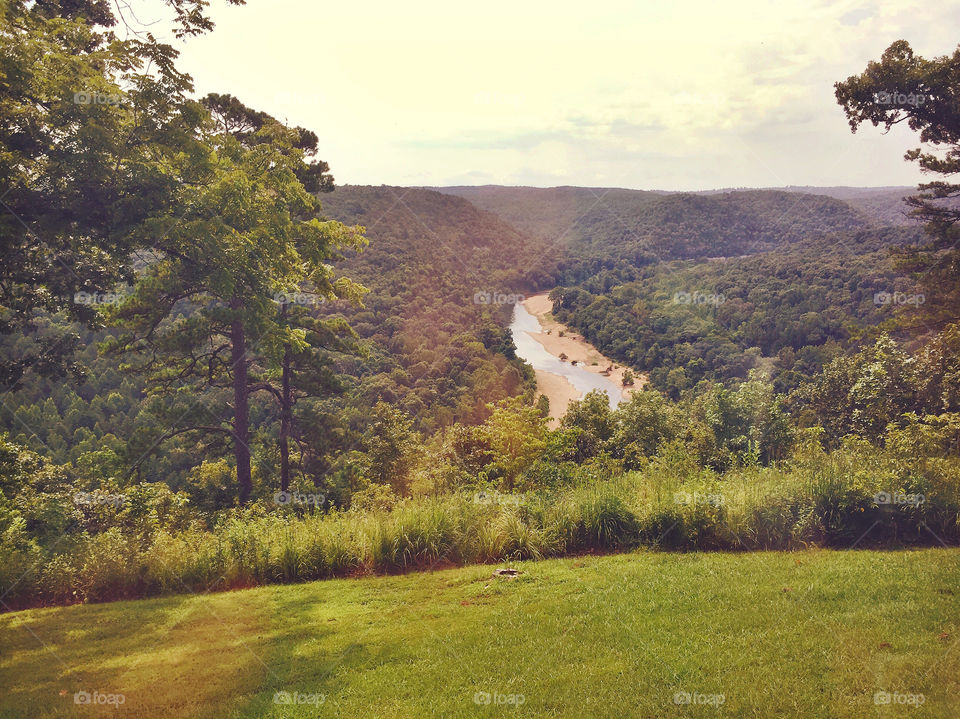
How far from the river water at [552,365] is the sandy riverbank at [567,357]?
1.98 feet

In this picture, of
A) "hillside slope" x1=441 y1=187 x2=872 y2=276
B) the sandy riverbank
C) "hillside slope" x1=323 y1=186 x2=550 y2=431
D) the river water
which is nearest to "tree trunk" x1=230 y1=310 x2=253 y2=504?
"hillside slope" x1=323 y1=186 x2=550 y2=431

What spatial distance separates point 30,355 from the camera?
8508 mm

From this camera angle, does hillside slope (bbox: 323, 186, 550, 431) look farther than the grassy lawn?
Yes

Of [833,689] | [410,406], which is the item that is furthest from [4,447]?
[410,406]

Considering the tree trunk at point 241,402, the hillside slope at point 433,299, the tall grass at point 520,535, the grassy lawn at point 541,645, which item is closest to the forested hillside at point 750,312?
the hillside slope at point 433,299

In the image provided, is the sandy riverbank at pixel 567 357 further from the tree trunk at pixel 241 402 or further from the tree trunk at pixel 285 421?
the tree trunk at pixel 241 402

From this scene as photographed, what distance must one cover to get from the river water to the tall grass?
71.2 ft

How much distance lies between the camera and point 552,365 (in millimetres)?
44469

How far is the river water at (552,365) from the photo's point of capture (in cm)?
3769

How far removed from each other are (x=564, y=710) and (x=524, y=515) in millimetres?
4397

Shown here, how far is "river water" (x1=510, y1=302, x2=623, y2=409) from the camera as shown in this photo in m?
37.7

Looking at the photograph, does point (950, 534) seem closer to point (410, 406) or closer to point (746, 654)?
point (746, 654)

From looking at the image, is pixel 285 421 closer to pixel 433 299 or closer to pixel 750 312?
pixel 433 299

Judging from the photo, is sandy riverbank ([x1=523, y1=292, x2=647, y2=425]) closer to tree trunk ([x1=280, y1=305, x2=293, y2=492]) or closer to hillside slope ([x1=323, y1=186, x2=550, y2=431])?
hillside slope ([x1=323, y1=186, x2=550, y2=431])
